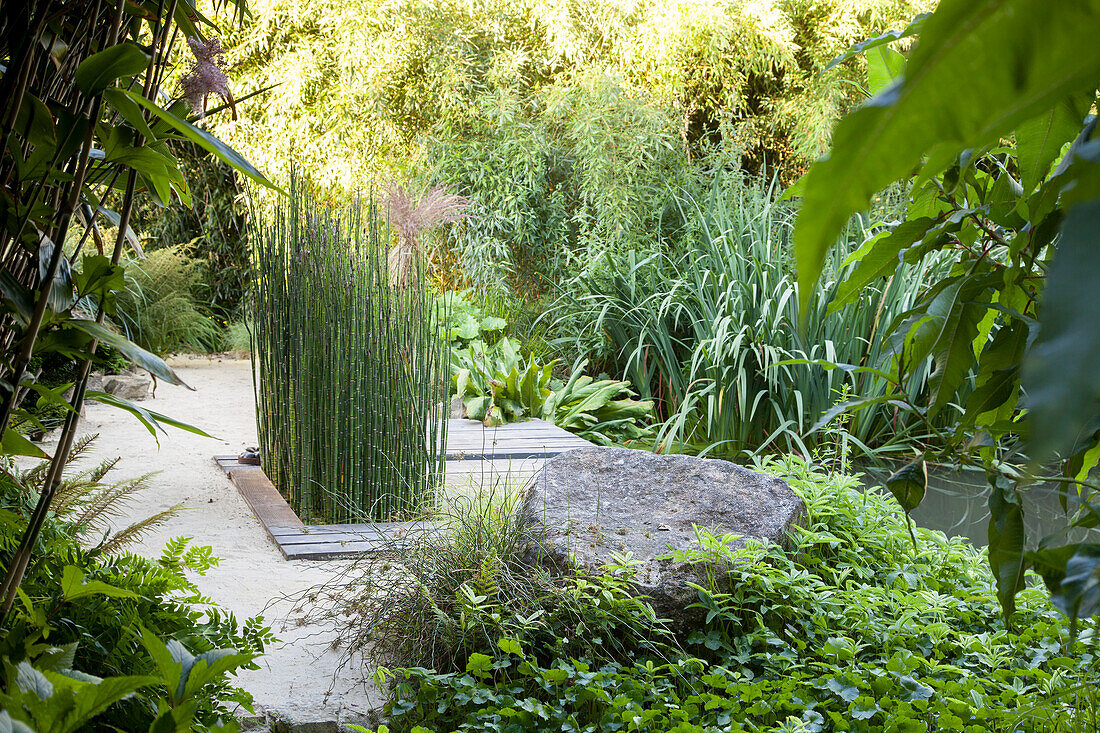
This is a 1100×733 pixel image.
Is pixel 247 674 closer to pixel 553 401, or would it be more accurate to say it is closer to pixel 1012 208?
pixel 1012 208

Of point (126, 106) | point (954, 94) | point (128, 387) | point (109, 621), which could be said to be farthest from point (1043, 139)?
point (128, 387)

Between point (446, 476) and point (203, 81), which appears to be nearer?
point (203, 81)

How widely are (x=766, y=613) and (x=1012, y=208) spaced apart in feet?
4.79

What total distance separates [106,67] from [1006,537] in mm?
772

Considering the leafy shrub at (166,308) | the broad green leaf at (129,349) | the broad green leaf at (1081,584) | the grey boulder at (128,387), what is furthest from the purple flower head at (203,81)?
the leafy shrub at (166,308)

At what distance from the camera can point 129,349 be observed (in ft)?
2.05

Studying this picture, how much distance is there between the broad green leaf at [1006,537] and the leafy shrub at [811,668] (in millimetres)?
857

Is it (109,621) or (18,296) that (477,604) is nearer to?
(109,621)

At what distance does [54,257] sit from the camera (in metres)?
0.66

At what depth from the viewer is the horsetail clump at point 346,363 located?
2.75m

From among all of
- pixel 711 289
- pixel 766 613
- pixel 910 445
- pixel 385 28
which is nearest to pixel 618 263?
pixel 711 289

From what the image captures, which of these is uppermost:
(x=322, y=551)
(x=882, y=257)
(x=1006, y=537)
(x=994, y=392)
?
(x=882, y=257)

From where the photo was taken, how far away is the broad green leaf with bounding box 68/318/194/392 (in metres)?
0.62

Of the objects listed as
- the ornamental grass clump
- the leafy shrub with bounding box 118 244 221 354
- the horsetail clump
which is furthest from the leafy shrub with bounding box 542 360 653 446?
the leafy shrub with bounding box 118 244 221 354
